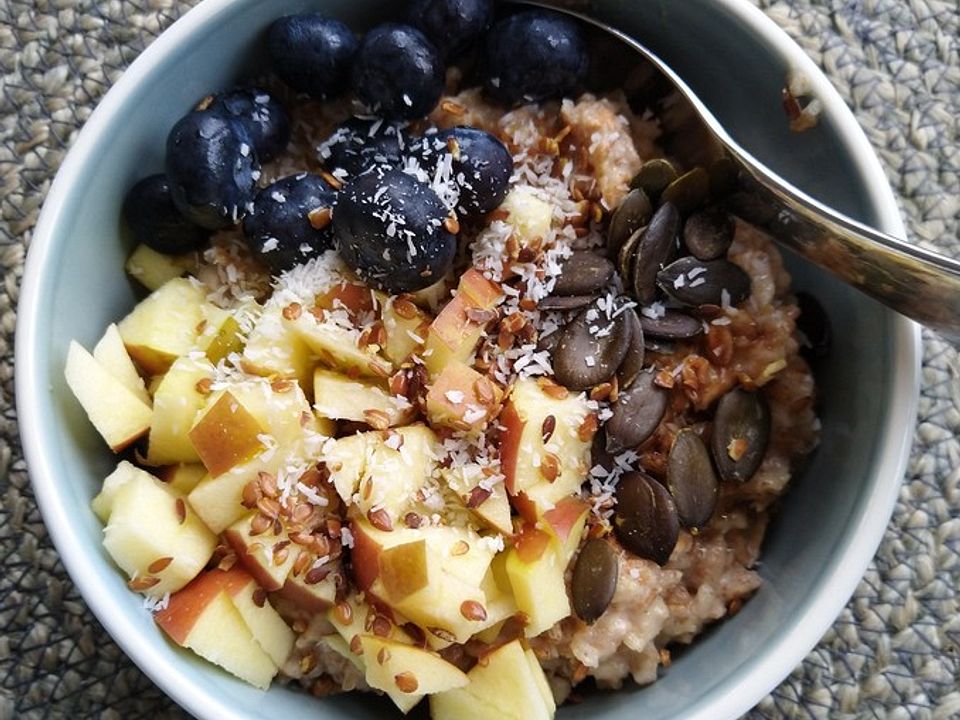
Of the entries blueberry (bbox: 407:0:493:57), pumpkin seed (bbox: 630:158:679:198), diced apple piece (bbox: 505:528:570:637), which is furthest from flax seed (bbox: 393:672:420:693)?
blueberry (bbox: 407:0:493:57)

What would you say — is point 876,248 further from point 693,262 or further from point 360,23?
point 360,23

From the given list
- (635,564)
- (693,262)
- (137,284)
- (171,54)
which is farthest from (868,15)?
(137,284)

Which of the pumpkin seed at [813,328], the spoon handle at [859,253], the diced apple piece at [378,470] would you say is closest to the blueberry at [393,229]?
the diced apple piece at [378,470]

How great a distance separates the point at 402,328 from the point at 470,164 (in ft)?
0.76

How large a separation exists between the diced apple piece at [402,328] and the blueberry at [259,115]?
0.29 metres

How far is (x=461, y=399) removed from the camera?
1.35 metres

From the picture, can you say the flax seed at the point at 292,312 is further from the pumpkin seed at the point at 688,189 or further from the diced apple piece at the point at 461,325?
the pumpkin seed at the point at 688,189

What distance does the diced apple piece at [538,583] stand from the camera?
4.39 ft

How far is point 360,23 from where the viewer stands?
5.08 feet

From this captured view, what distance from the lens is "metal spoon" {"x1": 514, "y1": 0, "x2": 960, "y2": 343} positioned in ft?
4.22

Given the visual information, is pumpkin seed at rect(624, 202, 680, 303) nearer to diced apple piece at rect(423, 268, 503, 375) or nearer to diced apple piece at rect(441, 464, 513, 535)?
diced apple piece at rect(423, 268, 503, 375)

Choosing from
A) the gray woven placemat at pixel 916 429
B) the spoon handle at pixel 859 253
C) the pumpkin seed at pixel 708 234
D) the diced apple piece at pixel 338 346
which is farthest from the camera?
the gray woven placemat at pixel 916 429

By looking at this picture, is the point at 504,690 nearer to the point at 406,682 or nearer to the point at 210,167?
the point at 406,682

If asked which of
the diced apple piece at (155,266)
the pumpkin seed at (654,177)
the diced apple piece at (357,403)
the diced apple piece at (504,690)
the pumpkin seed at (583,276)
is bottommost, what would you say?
the diced apple piece at (504,690)
